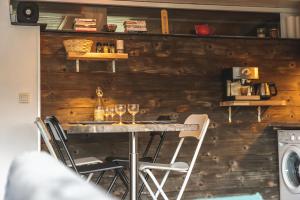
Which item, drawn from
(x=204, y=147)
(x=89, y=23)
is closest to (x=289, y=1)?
(x=204, y=147)

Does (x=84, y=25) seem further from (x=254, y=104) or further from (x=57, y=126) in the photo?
(x=254, y=104)

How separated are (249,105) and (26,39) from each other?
2.44 m

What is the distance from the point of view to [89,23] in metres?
4.84

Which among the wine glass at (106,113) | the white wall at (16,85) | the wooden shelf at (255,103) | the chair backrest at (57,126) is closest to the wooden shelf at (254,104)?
the wooden shelf at (255,103)

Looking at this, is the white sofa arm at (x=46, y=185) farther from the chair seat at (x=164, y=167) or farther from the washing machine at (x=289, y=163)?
the washing machine at (x=289, y=163)

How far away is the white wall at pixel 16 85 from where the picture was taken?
4.51 meters

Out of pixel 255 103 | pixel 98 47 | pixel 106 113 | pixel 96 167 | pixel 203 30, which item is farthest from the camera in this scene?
pixel 203 30

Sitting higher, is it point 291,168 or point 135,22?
point 135,22

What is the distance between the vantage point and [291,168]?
5.00m

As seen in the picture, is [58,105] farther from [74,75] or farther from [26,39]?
[26,39]

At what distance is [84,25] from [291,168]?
8.69ft

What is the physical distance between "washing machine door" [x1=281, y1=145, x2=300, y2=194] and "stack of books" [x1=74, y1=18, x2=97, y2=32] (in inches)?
94.9

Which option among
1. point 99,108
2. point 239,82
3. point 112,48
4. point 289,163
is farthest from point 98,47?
point 289,163

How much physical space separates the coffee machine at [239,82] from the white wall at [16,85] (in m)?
2.01
